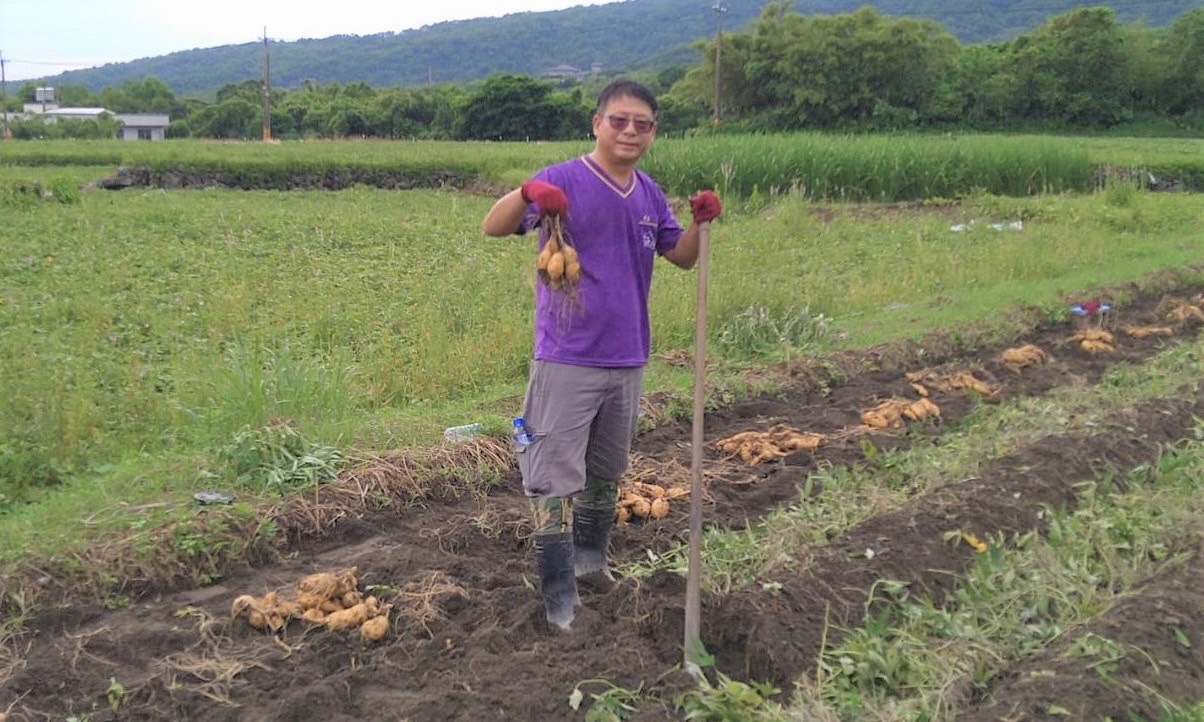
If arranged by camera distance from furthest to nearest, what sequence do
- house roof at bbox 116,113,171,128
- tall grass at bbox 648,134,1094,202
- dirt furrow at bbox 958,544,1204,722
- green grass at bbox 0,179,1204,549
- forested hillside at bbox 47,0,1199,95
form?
forested hillside at bbox 47,0,1199,95
house roof at bbox 116,113,171,128
tall grass at bbox 648,134,1094,202
green grass at bbox 0,179,1204,549
dirt furrow at bbox 958,544,1204,722

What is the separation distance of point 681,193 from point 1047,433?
13.3 m

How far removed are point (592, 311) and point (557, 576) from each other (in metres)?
0.95

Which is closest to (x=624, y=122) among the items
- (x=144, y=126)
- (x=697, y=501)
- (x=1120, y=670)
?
(x=697, y=501)

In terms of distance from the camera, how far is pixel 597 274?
3447mm

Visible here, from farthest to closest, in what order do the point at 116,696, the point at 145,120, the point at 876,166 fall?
the point at 145,120 < the point at 876,166 < the point at 116,696

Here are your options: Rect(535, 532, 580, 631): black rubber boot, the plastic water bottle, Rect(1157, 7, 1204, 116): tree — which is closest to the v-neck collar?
the plastic water bottle

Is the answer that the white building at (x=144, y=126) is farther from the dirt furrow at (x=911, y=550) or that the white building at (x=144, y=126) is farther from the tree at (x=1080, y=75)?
the dirt furrow at (x=911, y=550)

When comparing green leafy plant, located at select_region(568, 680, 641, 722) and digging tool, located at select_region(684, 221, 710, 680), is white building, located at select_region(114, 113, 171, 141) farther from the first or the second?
green leafy plant, located at select_region(568, 680, 641, 722)

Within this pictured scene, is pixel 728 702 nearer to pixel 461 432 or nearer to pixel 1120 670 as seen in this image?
pixel 1120 670

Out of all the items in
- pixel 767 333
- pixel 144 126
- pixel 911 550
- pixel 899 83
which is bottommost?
pixel 911 550

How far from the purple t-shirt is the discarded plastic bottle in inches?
72.7

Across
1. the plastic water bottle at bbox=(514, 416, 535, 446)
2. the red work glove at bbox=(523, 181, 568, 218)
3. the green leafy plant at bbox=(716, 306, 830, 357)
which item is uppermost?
the red work glove at bbox=(523, 181, 568, 218)

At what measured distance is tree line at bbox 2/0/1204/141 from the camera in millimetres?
40562

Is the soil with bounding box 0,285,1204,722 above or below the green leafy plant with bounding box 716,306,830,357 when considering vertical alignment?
below
